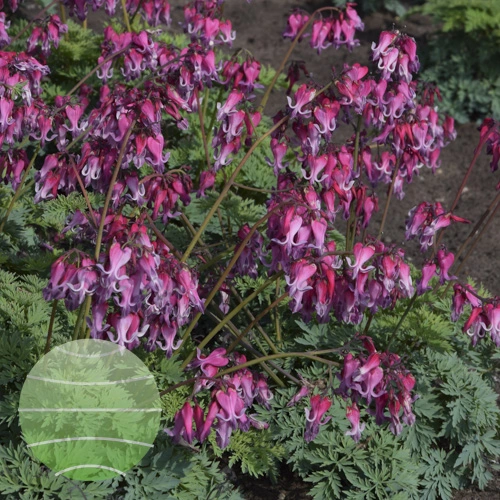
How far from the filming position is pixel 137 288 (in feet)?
9.39

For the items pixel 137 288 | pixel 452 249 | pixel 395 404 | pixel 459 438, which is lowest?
pixel 452 249

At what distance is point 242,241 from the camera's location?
11.4 ft

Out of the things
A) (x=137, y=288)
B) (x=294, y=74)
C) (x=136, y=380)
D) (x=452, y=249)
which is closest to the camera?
(x=137, y=288)

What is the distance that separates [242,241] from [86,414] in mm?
916

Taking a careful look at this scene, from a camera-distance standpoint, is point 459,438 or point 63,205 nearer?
point 459,438

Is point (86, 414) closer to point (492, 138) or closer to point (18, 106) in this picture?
point (18, 106)

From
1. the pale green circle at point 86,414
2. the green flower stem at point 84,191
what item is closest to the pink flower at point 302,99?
the green flower stem at point 84,191

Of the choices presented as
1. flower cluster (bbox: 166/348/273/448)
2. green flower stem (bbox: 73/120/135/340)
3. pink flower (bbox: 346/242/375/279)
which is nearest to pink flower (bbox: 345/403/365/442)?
flower cluster (bbox: 166/348/273/448)

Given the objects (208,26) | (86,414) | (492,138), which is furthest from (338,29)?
(86,414)

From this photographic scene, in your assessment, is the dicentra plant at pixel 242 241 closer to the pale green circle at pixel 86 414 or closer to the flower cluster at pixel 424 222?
the flower cluster at pixel 424 222

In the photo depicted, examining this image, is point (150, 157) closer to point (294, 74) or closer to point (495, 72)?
point (294, 74)

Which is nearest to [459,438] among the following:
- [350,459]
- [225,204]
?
[350,459]

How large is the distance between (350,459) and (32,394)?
1.42 meters

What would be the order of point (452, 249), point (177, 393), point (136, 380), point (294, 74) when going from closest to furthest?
point (136, 380)
point (177, 393)
point (294, 74)
point (452, 249)
